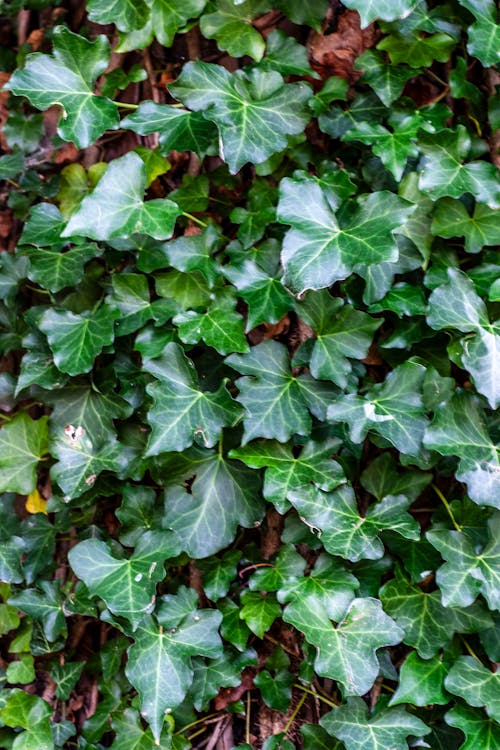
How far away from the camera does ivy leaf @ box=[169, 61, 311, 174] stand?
46.3 inches

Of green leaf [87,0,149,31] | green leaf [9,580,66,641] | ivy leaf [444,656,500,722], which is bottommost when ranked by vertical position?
green leaf [9,580,66,641]

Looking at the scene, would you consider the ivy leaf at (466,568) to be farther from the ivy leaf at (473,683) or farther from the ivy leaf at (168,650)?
the ivy leaf at (168,650)

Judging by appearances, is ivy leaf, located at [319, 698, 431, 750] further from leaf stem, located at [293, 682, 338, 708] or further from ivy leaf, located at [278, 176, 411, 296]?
ivy leaf, located at [278, 176, 411, 296]

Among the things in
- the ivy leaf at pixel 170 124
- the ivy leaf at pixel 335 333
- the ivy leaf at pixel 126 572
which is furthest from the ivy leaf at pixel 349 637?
the ivy leaf at pixel 170 124

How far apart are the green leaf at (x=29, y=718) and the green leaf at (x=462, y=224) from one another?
114cm

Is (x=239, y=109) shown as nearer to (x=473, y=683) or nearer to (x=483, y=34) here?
(x=483, y=34)

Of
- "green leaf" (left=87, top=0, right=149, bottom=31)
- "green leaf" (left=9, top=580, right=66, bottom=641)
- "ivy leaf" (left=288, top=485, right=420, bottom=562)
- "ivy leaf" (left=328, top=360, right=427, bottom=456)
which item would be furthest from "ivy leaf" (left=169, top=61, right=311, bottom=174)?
"green leaf" (left=9, top=580, right=66, bottom=641)

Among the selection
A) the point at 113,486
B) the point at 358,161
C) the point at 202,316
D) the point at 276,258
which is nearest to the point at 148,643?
the point at 113,486

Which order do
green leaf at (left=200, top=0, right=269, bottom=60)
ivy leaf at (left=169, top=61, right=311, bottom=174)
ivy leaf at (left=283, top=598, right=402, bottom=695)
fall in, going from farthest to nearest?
green leaf at (left=200, top=0, right=269, bottom=60), ivy leaf at (left=169, top=61, right=311, bottom=174), ivy leaf at (left=283, top=598, right=402, bottom=695)

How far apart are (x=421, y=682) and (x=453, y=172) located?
2.80 feet

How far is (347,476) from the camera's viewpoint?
1.24 meters

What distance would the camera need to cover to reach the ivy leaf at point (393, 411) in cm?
112

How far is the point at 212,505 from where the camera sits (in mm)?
1226

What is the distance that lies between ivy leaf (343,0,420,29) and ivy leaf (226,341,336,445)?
0.55 metres
